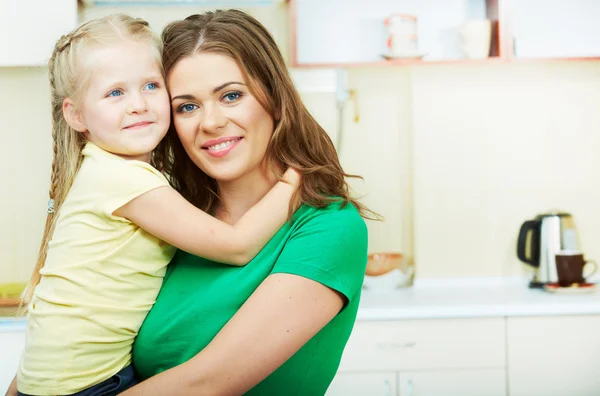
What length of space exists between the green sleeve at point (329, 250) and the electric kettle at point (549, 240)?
6.79 ft

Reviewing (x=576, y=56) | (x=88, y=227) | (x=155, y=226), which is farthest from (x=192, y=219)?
(x=576, y=56)

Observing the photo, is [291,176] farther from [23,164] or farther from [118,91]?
[23,164]

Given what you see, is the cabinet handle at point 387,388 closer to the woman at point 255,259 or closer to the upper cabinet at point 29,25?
the woman at point 255,259

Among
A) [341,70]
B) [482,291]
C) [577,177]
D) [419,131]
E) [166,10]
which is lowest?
[482,291]

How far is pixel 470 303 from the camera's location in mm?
2982

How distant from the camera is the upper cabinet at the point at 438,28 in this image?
11.1ft

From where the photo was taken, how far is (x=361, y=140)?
11.3 ft

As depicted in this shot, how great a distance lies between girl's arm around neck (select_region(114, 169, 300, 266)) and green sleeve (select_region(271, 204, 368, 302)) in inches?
2.4

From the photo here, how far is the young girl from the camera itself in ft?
4.73

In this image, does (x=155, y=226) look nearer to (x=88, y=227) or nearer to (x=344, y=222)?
(x=88, y=227)

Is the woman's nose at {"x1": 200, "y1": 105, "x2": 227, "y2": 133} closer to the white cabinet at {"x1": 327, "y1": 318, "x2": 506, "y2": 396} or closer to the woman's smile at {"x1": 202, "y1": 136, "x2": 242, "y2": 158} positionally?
the woman's smile at {"x1": 202, "y1": 136, "x2": 242, "y2": 158}

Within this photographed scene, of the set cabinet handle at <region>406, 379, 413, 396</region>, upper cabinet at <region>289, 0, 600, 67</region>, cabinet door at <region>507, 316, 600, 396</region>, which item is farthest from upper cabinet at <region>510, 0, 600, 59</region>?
cabinet handle at <region>406, 379, 413, 396</region>

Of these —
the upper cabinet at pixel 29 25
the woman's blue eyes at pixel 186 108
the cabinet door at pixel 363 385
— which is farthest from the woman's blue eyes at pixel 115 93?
the cabinet door at pixel 363 385

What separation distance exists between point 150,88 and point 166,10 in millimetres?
1867
